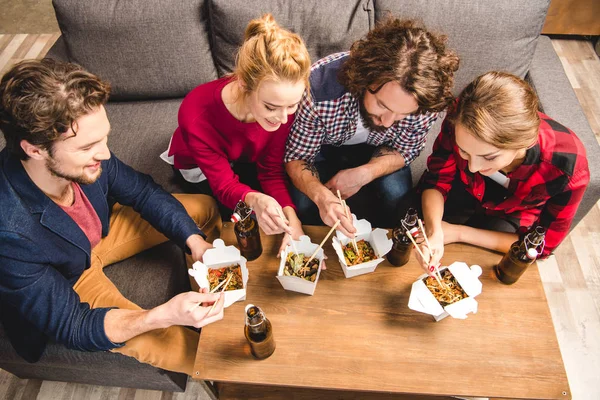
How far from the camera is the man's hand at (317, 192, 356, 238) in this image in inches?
53.1

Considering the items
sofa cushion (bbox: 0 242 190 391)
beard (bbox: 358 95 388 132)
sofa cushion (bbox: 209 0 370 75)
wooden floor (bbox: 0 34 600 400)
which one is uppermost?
sofa cushion (bbox: 209 0 370 75)

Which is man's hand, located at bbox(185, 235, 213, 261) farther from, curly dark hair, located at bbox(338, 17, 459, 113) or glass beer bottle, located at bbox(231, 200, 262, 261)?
curly dark hair, located at bbox(338, 17, 459, 113)

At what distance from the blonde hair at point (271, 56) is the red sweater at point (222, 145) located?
0.85 feet

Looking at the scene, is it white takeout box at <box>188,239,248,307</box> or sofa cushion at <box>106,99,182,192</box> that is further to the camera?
sofa cushion at <box>106,99,182,192</box>

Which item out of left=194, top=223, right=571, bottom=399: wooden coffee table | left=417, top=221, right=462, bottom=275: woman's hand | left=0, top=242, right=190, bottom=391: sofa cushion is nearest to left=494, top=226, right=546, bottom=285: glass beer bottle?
left=194, top=223, right=571, bottom=399: wooden coffee table

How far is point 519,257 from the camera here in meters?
1.26

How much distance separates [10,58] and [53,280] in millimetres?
3033

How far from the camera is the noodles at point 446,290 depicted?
4.00 ft

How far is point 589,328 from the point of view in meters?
1.91

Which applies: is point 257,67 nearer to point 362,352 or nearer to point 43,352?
point 362,352

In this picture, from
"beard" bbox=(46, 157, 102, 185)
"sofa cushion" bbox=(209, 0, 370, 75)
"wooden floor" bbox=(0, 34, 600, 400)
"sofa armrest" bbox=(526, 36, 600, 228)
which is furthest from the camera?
"sofa cushion" bbox=(209, 0, 370, 75)

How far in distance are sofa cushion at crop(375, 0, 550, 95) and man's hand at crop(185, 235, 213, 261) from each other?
1.30 metres

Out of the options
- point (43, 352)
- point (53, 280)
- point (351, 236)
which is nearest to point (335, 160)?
point (351, 236)

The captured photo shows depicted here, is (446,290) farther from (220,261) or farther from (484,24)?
(484,24)
